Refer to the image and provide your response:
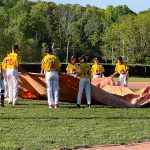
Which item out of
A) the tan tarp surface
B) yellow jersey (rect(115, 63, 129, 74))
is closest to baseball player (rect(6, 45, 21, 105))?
the tan tarp surface

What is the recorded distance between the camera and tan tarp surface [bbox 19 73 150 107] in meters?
17.5

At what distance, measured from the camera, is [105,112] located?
585 inches

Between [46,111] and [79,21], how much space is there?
4350 inches

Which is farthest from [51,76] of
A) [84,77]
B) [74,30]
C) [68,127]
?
[74,30]

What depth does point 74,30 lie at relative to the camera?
4658 inches

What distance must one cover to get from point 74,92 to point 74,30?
10077 cm

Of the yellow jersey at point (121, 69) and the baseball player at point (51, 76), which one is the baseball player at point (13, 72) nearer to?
the baseball player at point (51, 76)

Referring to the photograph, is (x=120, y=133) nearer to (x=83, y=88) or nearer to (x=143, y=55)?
(x=83, y=88)

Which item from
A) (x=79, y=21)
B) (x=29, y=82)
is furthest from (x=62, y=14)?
(x=29, y=82)

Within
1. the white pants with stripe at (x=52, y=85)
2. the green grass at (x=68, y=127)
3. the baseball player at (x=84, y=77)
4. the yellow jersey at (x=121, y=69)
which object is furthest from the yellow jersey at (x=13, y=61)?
the yellow jersey at (x=121, y=69)

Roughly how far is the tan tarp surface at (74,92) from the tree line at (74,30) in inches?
2211

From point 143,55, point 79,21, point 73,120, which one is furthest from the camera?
point 79,21

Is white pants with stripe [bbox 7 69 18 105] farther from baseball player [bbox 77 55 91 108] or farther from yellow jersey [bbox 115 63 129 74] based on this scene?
yellow jersey [bbox 115 63 129 74]

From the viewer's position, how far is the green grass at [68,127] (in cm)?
955
